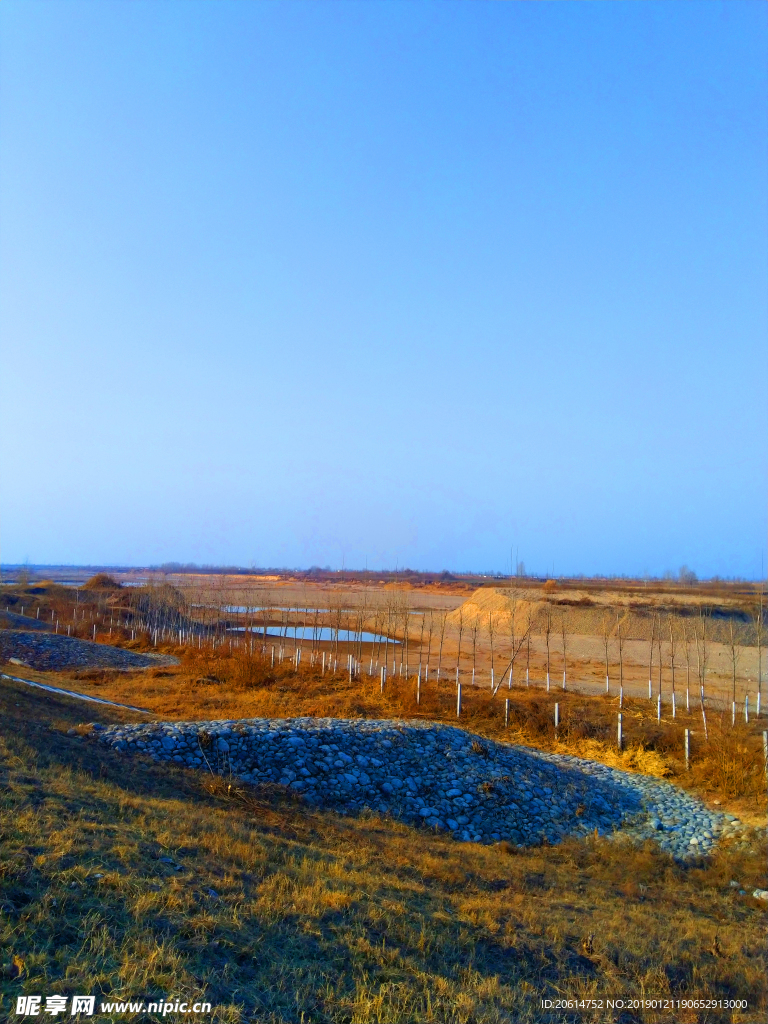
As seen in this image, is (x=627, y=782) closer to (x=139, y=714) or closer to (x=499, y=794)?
(x=499, y=794)

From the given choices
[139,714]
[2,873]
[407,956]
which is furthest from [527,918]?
[139,714]

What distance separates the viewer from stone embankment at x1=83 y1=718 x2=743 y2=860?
13.1 m

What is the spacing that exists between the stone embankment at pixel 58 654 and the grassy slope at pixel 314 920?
25.0 meters

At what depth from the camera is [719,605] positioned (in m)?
51.3

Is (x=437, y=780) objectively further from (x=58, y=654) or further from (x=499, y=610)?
(x=499, y=610)

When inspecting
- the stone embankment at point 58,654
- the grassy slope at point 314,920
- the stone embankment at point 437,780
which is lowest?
the stone embankment at point 58,654

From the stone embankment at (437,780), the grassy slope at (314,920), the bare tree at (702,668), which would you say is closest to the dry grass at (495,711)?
the bare tree at (702,668)

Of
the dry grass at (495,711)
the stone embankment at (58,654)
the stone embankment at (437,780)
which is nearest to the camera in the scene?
the stone embankment at (437,780)

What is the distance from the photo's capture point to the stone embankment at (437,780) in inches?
515

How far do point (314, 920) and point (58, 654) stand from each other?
106 ft

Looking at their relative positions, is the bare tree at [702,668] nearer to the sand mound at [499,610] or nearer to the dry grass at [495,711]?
the dry grass at [495,711]

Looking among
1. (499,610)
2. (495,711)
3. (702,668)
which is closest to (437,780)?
(495,711)

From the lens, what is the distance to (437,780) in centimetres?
1425

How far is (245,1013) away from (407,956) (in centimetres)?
176
